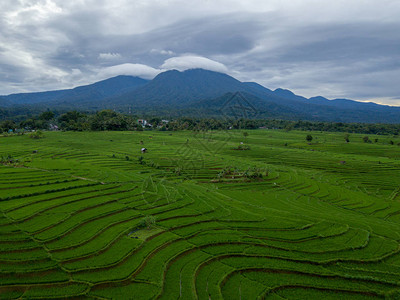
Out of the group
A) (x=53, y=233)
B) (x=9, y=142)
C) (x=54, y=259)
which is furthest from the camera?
(x=9, y=142)

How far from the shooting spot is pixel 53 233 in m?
19.6

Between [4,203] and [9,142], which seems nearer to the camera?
[4,203]

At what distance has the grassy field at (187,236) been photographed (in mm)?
15305

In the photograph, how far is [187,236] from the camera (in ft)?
68.7

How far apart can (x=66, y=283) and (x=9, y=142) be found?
7022 cm

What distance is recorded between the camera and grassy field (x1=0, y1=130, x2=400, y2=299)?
15.3m

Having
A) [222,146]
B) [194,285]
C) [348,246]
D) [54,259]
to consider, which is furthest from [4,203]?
[222,146]

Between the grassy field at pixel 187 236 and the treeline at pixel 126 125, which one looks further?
the treeline at pixel 126 125

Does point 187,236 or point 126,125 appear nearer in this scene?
point 187,236

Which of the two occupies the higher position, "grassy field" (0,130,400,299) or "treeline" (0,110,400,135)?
"treeline" (0,110,400,135)

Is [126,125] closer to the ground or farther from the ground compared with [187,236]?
farther from the ground

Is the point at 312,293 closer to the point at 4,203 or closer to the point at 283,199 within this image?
the point at 283,199

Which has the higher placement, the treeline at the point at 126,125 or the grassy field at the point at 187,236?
the treeline at the point at 126,125

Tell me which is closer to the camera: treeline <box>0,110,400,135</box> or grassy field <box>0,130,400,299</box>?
grassy field <box>0,130,400,299</box>
